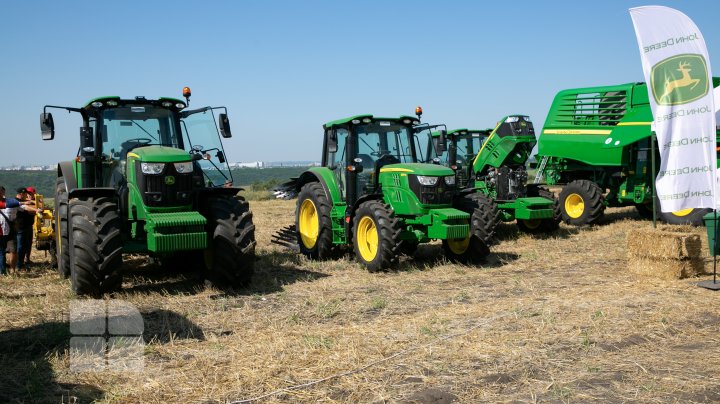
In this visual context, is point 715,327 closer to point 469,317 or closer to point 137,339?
point 469,317

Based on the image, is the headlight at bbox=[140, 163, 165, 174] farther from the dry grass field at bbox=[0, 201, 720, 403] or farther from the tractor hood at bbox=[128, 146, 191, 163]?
the dry grass field at bbox=[0, 201, 720, 403]

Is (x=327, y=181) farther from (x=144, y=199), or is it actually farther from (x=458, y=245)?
(x=144, y=199)

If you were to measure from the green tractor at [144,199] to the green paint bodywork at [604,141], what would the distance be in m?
8.57

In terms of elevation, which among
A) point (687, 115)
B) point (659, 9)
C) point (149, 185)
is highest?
point (659, 9)

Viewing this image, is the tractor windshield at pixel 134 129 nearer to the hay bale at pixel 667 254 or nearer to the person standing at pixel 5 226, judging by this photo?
the person standing at pixel 5 226

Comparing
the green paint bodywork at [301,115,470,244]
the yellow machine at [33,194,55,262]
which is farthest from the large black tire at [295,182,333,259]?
the yellow machine at [33,194,55,262]

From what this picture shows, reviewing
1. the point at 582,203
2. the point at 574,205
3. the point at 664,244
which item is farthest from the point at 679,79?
the point at 574,205

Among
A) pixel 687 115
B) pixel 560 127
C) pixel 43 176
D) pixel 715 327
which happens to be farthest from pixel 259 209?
pixel 43 176

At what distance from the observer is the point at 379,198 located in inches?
368

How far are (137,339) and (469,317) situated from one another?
9.83 feet

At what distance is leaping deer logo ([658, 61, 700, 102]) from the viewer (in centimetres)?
743

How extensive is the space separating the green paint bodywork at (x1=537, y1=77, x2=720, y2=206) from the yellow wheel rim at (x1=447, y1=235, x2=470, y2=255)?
5693 mm

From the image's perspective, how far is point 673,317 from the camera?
19.3 ft

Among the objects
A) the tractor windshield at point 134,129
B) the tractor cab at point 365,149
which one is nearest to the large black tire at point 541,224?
the tractor cab at point 365,149
